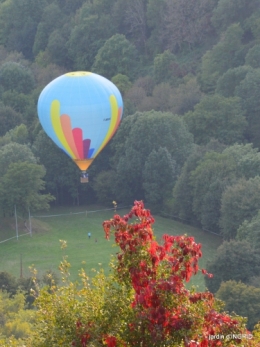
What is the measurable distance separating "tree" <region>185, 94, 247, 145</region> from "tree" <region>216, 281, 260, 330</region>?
21.6m

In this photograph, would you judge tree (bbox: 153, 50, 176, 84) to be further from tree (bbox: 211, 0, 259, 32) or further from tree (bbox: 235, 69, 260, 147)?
tree (bbox: 235, 69, 260, 147)

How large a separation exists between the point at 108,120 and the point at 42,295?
83.8ft

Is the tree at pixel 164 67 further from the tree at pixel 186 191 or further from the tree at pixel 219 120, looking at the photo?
the tree at pixel 186 191

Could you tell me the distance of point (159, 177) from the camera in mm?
42125

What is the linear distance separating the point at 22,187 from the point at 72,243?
4599 millimetres

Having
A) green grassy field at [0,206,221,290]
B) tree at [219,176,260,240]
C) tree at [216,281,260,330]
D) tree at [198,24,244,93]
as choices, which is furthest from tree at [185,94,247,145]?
tree at [216,281,260,330]

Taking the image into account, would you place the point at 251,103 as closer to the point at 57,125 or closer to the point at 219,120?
the point at 219,120

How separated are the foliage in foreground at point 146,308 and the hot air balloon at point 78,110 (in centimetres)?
2452

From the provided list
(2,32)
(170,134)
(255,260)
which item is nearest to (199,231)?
(170,134)

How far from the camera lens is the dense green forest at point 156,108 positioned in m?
37.9

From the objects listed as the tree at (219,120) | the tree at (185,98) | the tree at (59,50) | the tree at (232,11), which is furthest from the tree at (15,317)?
the tree at (59,50)

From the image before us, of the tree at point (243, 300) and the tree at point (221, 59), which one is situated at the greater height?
the tree at point (221, 59)

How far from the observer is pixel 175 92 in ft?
169

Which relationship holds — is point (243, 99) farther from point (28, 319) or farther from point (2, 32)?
point (2, 32)
